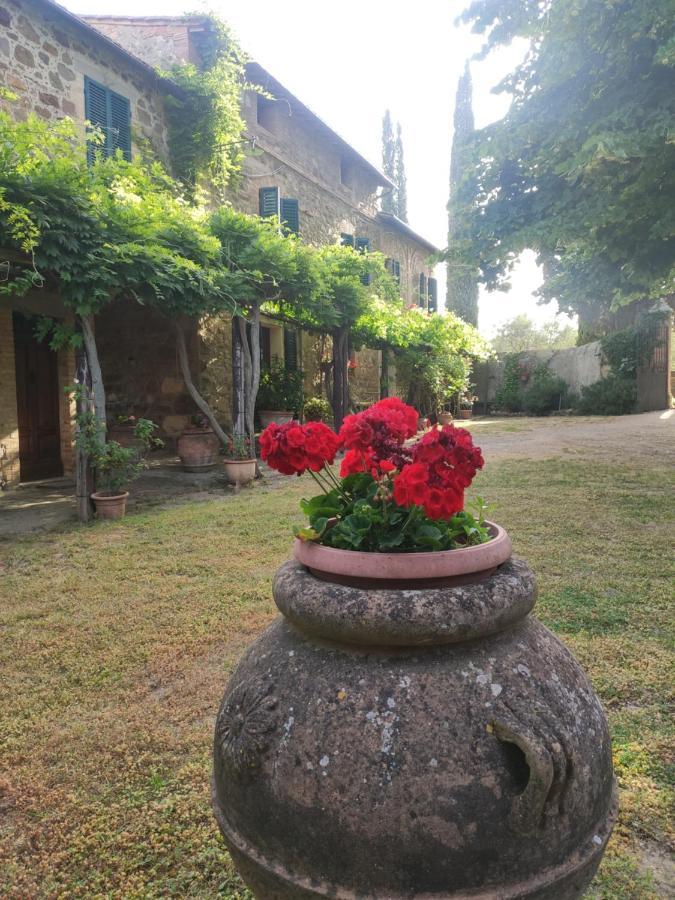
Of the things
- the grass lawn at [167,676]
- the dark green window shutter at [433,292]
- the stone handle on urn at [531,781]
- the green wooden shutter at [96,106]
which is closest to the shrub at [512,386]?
the dark green window shutter at [433,292]

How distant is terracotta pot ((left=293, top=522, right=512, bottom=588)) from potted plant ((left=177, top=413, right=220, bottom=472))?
7.69 metres

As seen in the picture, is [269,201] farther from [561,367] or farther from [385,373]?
[561,367]

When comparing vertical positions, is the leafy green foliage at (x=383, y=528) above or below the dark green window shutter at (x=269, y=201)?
below

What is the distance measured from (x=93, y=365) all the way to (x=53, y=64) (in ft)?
Answer: 14.5

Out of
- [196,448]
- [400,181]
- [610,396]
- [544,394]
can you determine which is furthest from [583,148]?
→ [400,181]

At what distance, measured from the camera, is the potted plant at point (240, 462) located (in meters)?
7.34

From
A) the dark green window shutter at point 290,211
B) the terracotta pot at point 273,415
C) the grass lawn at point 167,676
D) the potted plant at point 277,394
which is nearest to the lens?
the grass lawn at point 167,676

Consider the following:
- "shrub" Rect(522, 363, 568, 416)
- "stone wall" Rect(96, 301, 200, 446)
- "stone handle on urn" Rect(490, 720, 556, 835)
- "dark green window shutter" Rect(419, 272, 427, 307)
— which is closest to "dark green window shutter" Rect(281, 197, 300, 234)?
"stone wall" Rect(96, 301, 200, 446)

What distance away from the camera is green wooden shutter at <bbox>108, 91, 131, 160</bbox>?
8109mm

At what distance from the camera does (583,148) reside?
203 inches

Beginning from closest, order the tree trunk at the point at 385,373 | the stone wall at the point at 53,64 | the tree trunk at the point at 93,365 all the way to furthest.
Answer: the tree trunk at the point at 93,365 → the stone wall at the point at 53,64 → the tree trunk at the point at 385,373

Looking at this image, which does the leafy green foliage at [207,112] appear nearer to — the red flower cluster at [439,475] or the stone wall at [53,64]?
the stone wall at [53,64]

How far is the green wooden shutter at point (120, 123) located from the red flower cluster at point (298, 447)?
27.2 ft

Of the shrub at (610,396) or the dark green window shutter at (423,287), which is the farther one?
the dark green window shutter at (423,287)
